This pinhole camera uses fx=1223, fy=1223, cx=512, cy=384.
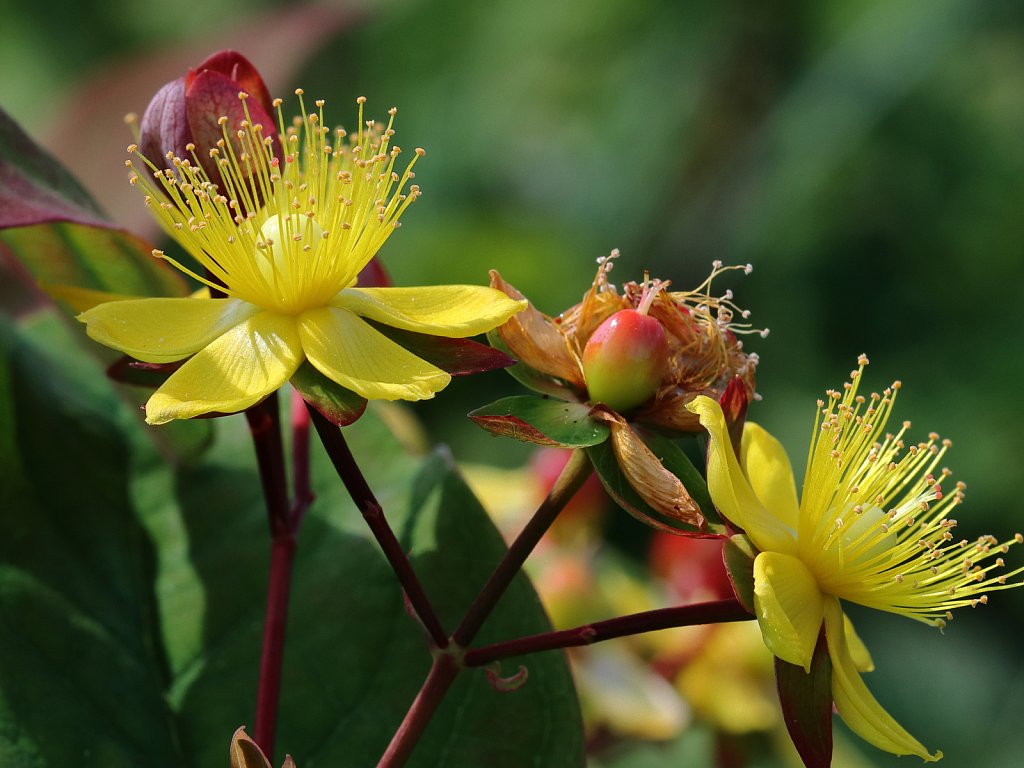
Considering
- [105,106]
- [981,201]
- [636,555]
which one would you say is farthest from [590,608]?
[981,201]

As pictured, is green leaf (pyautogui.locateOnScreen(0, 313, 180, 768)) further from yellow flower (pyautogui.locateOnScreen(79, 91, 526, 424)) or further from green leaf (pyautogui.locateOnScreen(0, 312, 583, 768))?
yellow flower (pyautogui.locateOnScreen(79, 91, 526, 424))

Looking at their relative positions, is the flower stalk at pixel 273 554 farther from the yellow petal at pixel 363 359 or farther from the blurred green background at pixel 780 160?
the blurred green background at pixel 780 160

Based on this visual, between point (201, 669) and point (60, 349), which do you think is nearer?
point (201, 669)

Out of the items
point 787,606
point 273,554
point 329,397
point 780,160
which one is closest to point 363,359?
point 329,397

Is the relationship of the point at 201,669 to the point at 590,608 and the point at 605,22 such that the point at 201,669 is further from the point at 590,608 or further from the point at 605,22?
the point at 605,22

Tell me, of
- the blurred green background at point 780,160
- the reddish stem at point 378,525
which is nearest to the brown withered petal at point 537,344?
the reddish stem at point 378,525

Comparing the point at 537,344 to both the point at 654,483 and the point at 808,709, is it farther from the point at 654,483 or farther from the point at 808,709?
the point at 808,709

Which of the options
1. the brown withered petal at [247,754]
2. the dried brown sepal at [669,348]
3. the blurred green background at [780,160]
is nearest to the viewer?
the brown withered petal at [247,754]

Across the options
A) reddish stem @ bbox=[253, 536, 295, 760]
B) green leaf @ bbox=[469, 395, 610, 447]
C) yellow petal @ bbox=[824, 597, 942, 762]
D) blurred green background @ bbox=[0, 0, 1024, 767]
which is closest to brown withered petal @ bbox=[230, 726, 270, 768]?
reddish stem @ bbox=[253, 536, 295, 760]
